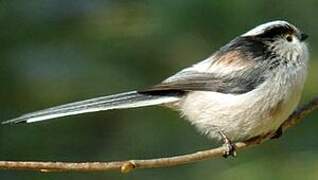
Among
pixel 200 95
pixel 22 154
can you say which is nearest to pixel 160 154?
pixel 22 154

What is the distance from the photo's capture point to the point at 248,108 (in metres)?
2.88

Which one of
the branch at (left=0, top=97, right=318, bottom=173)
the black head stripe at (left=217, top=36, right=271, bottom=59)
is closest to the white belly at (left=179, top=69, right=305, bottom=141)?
the black head stripe at (left=217, top=36, right=271, bottom=59)

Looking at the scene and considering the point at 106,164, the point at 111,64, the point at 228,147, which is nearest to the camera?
the point at 106,164

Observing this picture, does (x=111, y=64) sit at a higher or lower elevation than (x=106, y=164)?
higher

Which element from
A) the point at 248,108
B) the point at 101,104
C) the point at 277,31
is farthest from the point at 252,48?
the point at 101,104

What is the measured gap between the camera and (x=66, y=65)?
3.89 meters

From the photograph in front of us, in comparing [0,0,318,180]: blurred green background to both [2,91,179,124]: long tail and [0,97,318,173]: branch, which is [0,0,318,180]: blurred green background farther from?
[0,97,318,173]: branch

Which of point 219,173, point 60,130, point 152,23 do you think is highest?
point 152,23

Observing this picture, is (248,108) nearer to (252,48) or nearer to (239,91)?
(239,91)

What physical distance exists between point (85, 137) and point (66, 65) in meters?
0.27

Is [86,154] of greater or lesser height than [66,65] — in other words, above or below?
below

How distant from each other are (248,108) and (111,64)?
1.14 m

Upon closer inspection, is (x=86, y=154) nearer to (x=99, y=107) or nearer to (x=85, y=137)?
(x=85, y=137)

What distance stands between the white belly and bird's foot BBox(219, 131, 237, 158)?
15 millimetres
